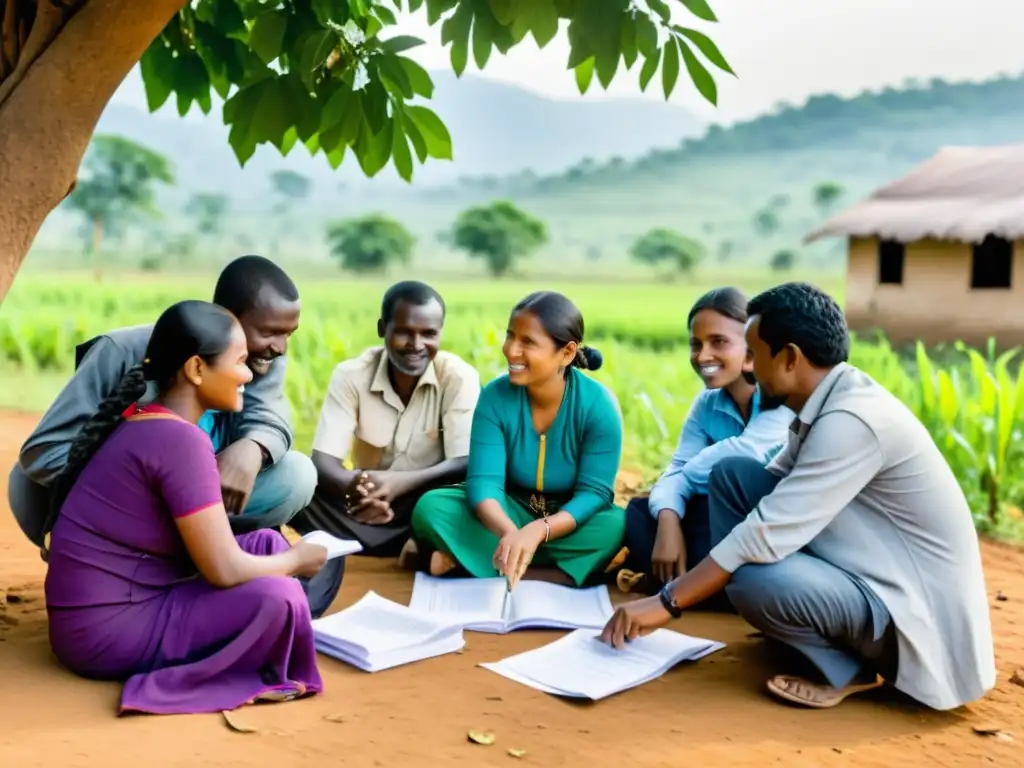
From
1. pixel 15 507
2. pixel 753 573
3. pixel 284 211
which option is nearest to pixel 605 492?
pixel 753 573

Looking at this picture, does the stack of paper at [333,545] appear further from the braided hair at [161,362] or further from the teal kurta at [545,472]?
the teal kurta at [545,472]

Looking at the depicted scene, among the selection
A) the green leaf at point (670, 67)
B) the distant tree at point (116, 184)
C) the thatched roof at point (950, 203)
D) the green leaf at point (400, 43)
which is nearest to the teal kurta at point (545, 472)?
the green leaf at point (400, 43)

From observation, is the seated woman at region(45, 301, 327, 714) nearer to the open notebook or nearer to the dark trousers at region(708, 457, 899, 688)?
the open notebook

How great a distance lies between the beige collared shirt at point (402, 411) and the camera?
4.30 m

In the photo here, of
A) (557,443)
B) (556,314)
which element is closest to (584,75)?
(556,314)

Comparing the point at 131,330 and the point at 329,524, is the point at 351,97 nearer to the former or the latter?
the point at 131,330

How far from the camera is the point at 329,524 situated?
4.37 m

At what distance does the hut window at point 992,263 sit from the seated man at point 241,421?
12.9 meters

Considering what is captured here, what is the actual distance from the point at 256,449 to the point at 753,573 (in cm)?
154

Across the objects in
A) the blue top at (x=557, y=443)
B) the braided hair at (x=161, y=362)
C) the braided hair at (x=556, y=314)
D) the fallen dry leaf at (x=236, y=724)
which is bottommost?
the fallen dry leaf at (x=236, y=724)

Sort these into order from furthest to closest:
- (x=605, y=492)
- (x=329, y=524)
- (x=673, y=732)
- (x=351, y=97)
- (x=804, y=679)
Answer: (x=329, y=524) → (x=605, y=492) → (x=351, y=97) → (x=804, y=679) → (x=673, y=732)

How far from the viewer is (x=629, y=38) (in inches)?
111

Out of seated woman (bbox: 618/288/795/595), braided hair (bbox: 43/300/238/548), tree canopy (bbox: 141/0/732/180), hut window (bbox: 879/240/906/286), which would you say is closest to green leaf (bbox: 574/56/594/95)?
tree canopy (bbox: 141/0/732/180)

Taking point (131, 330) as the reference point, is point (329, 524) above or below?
below
